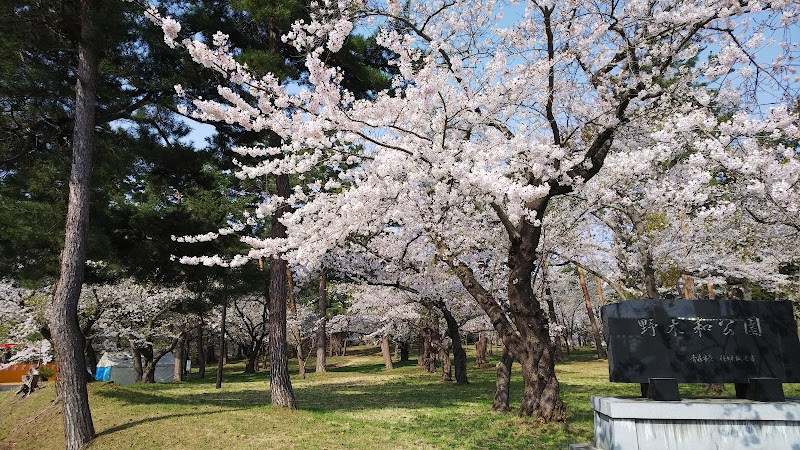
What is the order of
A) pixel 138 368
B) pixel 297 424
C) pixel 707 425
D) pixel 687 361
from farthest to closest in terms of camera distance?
pixel 138 368 < pixel 297 424 < pixel 687 361 < pixel 707 425

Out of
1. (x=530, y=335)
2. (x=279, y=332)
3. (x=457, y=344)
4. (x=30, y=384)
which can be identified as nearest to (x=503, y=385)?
(x=530, y=335)

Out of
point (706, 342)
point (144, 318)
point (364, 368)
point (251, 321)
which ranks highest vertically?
point (144, 318)

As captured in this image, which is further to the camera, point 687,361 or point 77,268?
point 77,268

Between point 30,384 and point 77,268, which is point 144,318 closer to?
point 30,384

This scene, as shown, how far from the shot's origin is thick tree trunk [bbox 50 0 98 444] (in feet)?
27.8

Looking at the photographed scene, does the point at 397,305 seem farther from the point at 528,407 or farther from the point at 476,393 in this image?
the point at 528,407

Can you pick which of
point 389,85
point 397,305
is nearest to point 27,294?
point 397,305

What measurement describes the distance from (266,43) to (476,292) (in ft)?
24.3

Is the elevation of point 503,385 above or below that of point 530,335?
below

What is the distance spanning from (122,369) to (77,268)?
2039 centimetres

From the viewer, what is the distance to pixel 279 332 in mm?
10883

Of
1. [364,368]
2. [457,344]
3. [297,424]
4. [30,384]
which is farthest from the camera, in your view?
[364,368]

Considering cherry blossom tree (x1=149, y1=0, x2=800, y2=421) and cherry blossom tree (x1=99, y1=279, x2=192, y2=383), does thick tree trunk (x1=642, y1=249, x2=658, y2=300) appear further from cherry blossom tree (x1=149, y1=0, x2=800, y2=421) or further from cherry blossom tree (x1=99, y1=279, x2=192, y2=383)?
cherry blossom tree (x1=99, y1=279, x2=192, y2=383)

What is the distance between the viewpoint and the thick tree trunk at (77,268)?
27.8ft
